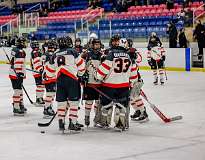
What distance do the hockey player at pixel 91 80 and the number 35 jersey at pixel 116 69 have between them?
11.2 inches

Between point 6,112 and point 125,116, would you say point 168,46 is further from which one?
point 125,116

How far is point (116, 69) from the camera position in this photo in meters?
8.27

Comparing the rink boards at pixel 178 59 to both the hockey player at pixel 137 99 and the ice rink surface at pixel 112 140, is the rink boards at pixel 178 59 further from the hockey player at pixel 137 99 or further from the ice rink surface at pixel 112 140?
the hockey player at pixel 137 99

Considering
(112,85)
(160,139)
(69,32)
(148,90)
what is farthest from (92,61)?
(69,32)

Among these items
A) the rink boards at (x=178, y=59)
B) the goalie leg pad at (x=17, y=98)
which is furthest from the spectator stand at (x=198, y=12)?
the goalie leg pad at (x=17, y=98)

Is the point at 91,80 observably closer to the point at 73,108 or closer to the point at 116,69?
the point at 116,69

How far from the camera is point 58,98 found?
823cm

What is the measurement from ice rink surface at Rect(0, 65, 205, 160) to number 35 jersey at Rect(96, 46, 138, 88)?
77cm

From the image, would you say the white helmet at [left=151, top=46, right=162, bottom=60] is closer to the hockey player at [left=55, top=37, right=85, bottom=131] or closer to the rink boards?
the rink boards

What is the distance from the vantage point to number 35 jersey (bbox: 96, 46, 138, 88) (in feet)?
27.1

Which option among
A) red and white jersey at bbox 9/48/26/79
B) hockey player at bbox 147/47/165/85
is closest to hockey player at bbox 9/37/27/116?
red and white jersey at bbox 9/48/26/79

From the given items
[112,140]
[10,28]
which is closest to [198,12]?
[10,28]

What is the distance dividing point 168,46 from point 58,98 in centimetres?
1363

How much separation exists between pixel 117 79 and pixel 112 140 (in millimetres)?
1092
